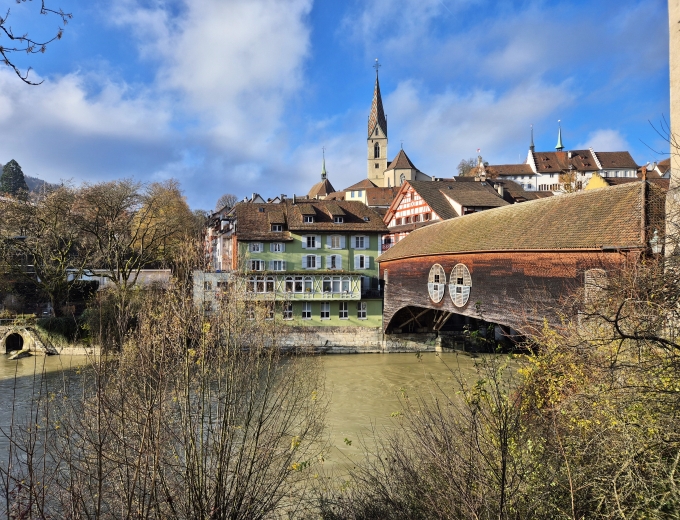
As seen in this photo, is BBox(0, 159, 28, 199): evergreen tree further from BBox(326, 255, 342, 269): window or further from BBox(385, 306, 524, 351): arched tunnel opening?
BBox(385, 306, 524, 351): arched tunnel opening

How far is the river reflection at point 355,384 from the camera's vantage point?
12219 millimetres

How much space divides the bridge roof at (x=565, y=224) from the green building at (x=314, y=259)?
8.33 meters

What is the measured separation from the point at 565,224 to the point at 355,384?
1008 centimetres

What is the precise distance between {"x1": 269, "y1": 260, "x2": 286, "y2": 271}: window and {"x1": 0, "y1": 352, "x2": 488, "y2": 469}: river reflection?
5.81 meters

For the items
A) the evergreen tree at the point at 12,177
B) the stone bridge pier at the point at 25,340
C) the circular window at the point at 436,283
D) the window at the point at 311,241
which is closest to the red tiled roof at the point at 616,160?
the window at the point at 311,241

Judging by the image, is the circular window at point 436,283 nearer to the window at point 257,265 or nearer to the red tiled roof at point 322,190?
the window at point 257,265

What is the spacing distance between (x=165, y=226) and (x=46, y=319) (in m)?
8.09

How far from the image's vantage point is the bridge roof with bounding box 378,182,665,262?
9.80 metres

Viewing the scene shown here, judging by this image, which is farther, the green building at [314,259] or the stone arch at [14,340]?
the green building at [314,259]

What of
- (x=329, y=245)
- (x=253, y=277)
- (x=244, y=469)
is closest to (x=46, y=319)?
(x=253, y=277)

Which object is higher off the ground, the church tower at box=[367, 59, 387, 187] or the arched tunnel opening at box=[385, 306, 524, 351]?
the church tower at box=[367, 59, 387, 187]

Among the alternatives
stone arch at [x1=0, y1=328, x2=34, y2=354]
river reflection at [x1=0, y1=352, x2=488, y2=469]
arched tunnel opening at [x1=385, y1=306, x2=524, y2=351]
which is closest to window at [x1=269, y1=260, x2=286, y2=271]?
river reflection at [x1=0, y1=352, x2=488, y2=469]

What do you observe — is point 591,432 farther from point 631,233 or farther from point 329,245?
point 329,245

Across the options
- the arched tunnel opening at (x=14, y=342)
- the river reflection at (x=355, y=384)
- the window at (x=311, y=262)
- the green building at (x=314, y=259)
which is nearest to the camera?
the river reflection at (x=355, y=384)
